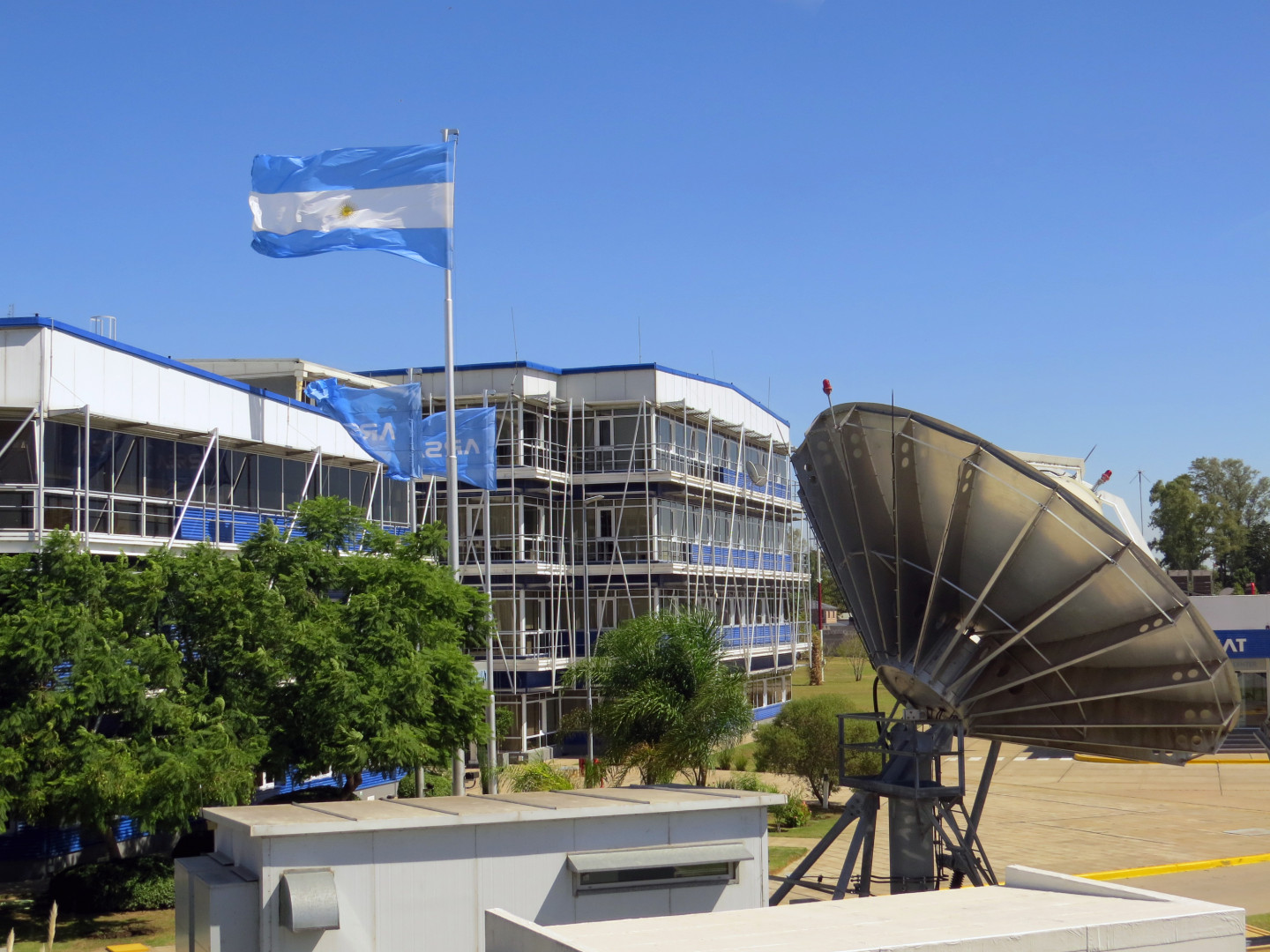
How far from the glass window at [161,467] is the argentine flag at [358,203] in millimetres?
5437

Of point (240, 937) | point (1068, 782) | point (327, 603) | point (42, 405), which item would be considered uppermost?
point (42, 405)

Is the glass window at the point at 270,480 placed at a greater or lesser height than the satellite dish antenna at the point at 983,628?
greater

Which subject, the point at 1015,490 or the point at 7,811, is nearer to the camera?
the point at 1015,490

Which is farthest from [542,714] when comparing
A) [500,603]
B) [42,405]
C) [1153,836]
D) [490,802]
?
[490,802]

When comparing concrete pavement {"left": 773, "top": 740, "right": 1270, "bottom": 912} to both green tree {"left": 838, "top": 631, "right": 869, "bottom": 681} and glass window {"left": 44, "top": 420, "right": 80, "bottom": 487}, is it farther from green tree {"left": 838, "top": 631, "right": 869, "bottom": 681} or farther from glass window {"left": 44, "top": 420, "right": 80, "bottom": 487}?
green tree {"left": 838, "top": 631, "right": 869, "bottom": 681}

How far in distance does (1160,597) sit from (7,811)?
59.5 feet

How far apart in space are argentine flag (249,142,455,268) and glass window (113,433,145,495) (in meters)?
5.92

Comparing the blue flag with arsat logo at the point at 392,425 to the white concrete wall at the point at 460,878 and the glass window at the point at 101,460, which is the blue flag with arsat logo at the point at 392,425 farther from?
the white concrete wall at the point at 460,878

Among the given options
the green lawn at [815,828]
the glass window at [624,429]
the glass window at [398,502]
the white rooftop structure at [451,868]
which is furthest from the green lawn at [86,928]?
the glass window at [624,429]

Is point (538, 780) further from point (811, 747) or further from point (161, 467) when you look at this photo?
point (161, 467)

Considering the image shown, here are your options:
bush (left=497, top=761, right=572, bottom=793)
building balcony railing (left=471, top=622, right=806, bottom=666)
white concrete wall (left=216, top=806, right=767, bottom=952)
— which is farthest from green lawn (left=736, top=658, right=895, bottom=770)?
white concrete wall (left=216, top=806, right=767, bottom=952)

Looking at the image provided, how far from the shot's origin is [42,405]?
78.4 ft

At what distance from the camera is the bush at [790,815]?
33125 millimetres

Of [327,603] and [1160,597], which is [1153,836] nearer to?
[1160,597]
